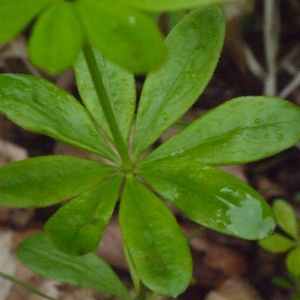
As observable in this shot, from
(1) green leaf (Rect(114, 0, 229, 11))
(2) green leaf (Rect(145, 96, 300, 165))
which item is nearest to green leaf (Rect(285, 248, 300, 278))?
(2) green leaf (Rect(145, 96, 300, 165))

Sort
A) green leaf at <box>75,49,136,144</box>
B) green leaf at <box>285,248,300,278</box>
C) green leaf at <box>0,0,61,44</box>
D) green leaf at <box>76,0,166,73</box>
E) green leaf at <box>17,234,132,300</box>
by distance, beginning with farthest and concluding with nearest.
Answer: green leaf at <box>285,248,300,278</box>
green leaf at <box>17,234,132,300</box>
green leaf at <box>75,49,136,144</box>
green leaf at <box>0,0,61,44</box>
green leaf at <box>76,0,166,73</box>

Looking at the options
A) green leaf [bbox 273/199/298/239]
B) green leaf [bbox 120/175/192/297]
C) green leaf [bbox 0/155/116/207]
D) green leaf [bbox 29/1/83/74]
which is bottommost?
green leaf [bbox 273/199/298/239]

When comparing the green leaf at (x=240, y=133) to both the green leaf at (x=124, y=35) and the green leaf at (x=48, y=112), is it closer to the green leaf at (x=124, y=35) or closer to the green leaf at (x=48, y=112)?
the green leaf at (x=48, y=112)

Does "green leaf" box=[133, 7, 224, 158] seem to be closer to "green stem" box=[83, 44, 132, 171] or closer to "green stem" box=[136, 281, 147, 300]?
"green stem" box=[83, 44, 132, 171]

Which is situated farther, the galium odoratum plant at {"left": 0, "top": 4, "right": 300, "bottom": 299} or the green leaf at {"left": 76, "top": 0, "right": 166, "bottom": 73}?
the galium odoratum plant at {"left": 0, "top": 4, "right": 300, "bottom": 299}

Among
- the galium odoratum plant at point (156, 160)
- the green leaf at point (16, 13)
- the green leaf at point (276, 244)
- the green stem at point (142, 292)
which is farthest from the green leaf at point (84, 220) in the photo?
the green leaf at point (276, 244)

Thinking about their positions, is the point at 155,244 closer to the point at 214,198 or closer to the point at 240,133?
the point at 214,198

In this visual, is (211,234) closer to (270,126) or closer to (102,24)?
(270,126)
